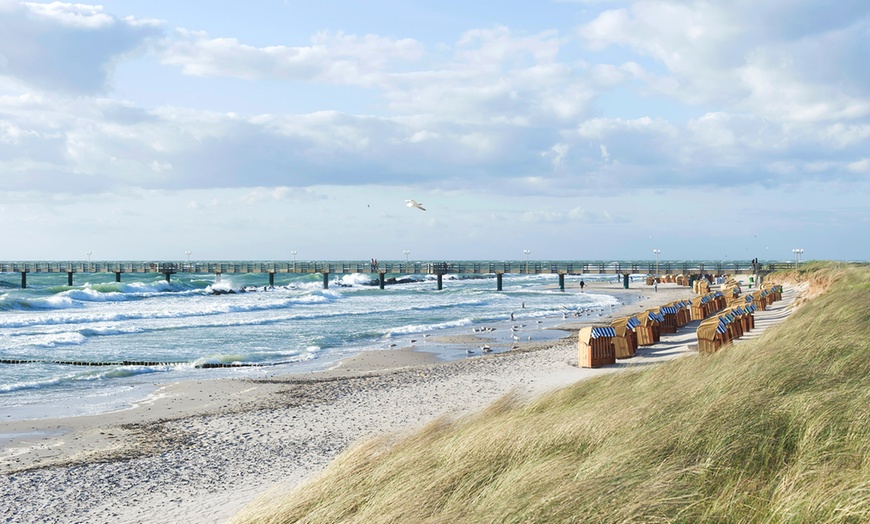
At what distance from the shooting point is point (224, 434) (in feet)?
38.7

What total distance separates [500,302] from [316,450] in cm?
3937

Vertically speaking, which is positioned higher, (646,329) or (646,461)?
(646,461)

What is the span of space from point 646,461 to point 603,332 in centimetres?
1225

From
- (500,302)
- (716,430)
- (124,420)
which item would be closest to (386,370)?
(124,420)

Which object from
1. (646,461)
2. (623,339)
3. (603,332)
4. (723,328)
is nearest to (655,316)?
(623,339)

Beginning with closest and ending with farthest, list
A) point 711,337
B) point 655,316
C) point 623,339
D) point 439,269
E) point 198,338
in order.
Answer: point 711,337 → point 623,339 → point 655,316 → point 198,338 → point 439,269

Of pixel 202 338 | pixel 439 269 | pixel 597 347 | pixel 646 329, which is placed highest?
pixel 439 269

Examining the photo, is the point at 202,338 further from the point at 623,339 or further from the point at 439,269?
the point at 439,269

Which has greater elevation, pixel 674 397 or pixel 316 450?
pixel 674 397

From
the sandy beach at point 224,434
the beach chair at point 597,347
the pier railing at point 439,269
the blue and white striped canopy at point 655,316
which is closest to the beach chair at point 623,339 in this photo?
the sandy beach at point 224,434

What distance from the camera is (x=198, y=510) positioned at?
26.2ft

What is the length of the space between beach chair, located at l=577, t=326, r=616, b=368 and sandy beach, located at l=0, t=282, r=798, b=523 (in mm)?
351

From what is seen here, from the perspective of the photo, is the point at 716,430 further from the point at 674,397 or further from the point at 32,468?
the point at 32,468

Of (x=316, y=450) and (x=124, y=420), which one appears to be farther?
(x=124, y=420)
